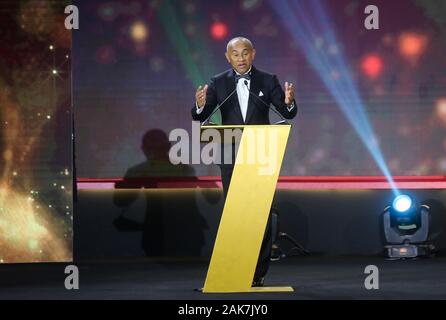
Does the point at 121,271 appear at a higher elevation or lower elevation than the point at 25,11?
lower

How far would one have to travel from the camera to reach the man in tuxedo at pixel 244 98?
580cm

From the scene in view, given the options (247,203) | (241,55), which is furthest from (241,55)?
(247,203)

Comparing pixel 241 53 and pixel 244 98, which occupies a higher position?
pixel 241 53

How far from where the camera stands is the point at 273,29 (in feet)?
27.8

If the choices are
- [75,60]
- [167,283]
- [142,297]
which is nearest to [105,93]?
[75,60]

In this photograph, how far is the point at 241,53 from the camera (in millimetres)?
5801

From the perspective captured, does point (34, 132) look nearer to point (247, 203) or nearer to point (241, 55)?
point (241, 55)

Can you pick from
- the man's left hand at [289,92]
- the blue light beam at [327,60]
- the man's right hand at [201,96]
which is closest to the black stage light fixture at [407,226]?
the blue light beam at [327,60]

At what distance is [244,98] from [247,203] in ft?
2.53

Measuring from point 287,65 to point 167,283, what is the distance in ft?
9.19

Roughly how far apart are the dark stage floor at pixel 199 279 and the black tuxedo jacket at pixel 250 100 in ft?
3.50

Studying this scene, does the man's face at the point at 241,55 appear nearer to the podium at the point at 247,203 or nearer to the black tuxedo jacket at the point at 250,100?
the black tuxedo jacket at the point at 250,100

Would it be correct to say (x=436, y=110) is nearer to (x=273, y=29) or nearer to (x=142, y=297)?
(x=273, y=29)

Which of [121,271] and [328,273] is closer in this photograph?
[328,273]
